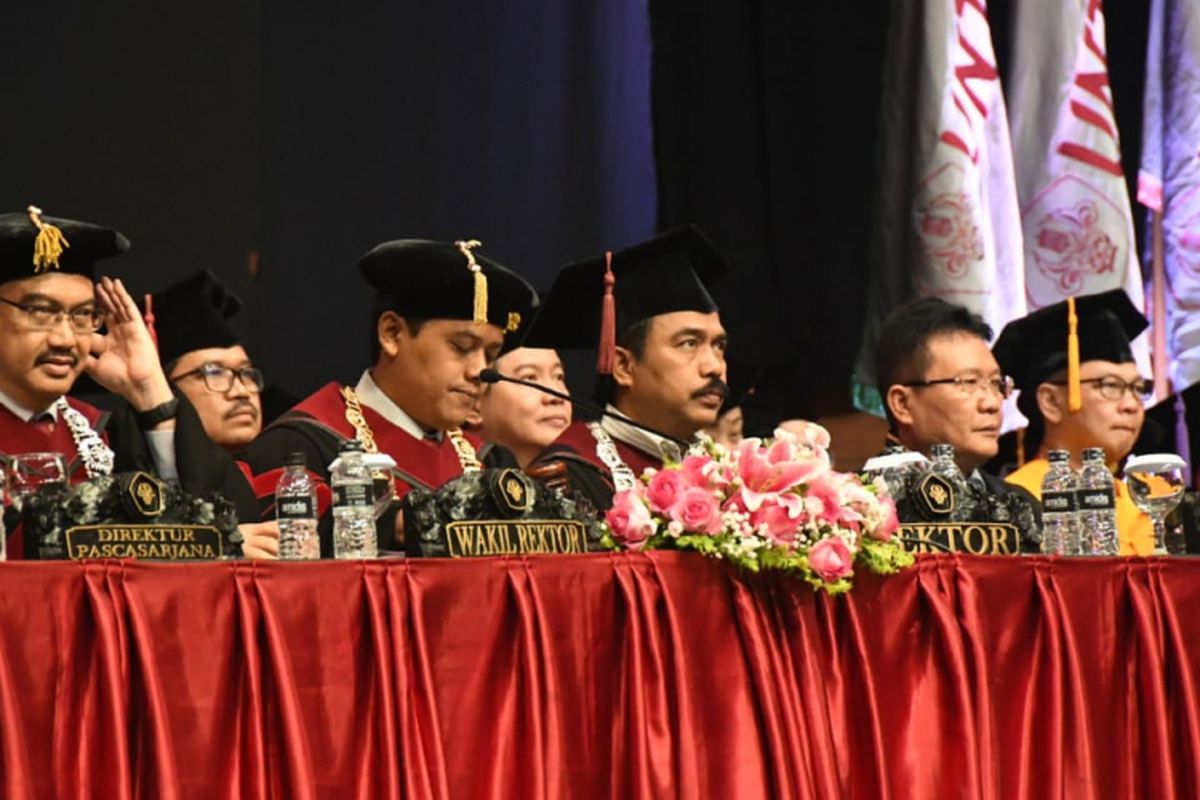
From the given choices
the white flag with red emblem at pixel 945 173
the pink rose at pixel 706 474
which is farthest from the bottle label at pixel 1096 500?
the white flag with red emblem at pixel 945 173

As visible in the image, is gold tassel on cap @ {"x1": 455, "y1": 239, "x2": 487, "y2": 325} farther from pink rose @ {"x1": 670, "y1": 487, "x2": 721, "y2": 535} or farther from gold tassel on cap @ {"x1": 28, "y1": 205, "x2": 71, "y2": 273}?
pink rose @ {"x1": 670, "y1": 487, "x2": 721, "y2": 535}

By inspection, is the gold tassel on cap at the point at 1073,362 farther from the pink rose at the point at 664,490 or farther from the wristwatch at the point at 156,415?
the wristwatch at the point at 156,415

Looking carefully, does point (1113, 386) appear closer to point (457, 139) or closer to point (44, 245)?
point (457, 139)

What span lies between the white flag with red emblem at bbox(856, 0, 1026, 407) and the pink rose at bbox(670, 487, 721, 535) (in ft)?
9.71

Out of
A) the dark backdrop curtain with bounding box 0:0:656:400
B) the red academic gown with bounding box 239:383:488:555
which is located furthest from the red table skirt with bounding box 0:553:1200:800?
the dark backdrop curtain with bounding box 0:0:656:400

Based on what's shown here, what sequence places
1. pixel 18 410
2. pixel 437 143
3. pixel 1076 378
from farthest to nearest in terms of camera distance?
pixel 437 143, pixel 1076 378, pixel 18 410

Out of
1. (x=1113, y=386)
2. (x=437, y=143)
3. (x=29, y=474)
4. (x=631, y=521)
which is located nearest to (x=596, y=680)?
(x=631, y=521)

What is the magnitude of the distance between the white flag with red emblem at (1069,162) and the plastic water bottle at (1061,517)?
2.49m

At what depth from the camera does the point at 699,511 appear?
322cm

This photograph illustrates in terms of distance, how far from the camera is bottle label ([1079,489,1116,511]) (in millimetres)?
3686

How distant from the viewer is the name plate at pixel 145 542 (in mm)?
2984

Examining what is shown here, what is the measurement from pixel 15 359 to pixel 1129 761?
7.07 feet

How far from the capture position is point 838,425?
6430 millimetres

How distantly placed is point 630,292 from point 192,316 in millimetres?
1126
